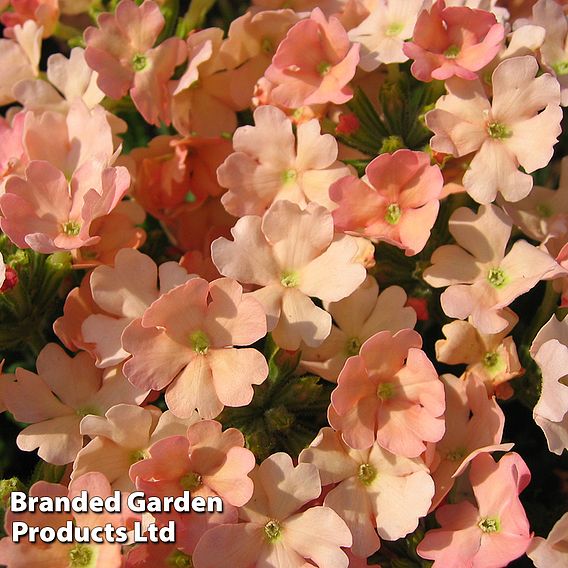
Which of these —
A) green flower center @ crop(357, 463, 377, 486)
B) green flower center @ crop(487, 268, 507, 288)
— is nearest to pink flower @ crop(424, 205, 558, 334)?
green flower center @ crop(487, 268, 507, 288)

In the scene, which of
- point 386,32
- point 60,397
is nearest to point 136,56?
point 386,32

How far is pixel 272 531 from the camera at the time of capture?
1.46 metres

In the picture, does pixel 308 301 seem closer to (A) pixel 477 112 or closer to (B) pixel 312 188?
(B) pixel 312 188

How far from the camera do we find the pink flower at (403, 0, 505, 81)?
1.66 meters

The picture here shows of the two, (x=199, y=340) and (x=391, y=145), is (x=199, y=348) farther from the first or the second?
(x=391, y=145)

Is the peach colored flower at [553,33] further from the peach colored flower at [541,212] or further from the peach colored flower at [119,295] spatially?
the peach colored flower at [119,295]

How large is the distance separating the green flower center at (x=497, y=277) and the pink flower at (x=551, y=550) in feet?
1.47

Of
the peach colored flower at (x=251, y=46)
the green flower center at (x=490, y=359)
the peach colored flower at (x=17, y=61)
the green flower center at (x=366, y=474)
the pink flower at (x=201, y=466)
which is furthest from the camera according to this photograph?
the peach colored flower at (x=17, y=61)

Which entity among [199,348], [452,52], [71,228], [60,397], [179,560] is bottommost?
[179,560]

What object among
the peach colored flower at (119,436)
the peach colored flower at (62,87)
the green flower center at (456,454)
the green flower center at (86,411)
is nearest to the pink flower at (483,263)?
the green flower center at (456,454)

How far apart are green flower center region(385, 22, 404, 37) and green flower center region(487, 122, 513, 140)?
290mm

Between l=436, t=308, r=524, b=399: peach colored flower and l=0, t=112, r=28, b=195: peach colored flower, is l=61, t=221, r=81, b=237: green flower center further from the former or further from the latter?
l=436, t=308, r=524, b=399: peach colored flower

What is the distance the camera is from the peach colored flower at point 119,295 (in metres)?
1.60

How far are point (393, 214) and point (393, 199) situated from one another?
3 centimetres
